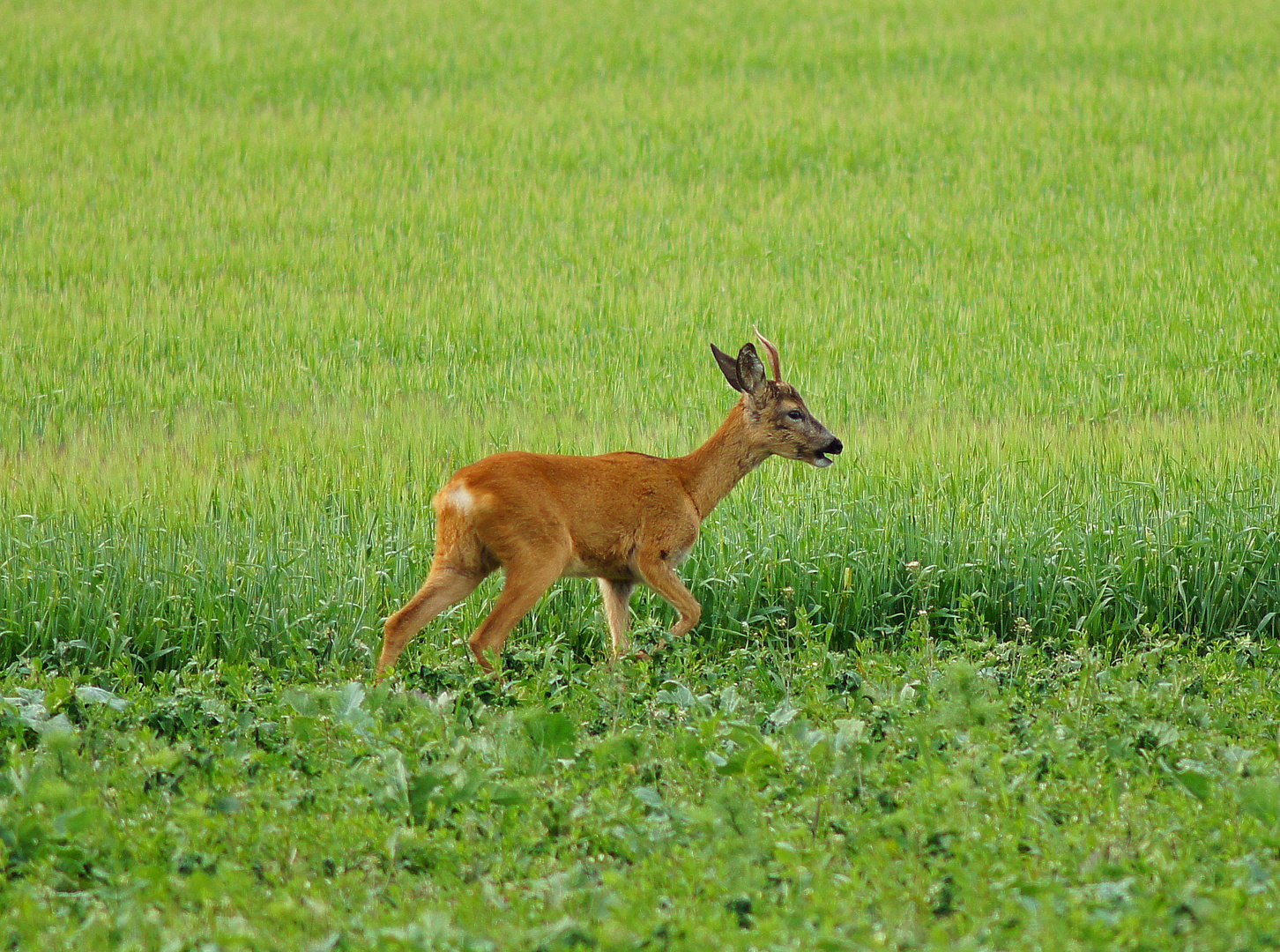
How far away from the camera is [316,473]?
8.59 meters

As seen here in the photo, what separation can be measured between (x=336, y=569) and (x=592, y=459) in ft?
4.39

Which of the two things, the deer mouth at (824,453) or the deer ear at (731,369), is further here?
the deer mouth at (824,453)

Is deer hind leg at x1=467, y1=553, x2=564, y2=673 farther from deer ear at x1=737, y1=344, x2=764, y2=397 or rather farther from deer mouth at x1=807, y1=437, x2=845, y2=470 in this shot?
deer mouth at x1=807, y1=437, x2=845, y2=470

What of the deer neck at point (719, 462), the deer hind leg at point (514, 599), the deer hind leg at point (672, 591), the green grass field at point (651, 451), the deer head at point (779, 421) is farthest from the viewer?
the deer head at point (779, 421)

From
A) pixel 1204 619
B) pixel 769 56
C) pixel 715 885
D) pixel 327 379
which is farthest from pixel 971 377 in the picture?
pixel 769 56

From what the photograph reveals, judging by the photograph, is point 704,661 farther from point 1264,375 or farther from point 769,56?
point 769,56

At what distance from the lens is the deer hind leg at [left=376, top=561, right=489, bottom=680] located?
640 centimetres

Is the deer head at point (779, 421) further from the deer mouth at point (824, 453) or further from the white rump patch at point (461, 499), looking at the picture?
the white rump patch at point (461, 499)

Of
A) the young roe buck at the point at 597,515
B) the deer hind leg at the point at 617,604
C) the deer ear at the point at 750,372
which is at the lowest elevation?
the deer hind leg at the point at 617,604

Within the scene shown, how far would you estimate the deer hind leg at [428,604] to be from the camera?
640 centimetres

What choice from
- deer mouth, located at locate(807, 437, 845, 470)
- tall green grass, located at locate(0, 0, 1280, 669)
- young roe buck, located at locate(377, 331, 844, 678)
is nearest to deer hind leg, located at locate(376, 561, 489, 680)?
young roe buck, located at locate(377, 331, 844, 678)

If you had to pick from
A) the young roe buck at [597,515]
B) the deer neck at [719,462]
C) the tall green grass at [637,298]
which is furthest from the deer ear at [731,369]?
the tall green grass at [637,298]

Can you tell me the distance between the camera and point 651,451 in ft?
29.7

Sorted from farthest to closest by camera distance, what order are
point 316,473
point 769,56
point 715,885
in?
point 769,56 → point 316,473 → point 715,885
